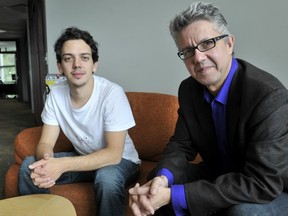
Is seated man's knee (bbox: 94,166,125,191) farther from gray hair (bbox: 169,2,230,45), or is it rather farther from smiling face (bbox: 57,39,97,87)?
gray hair (bbox: 169,2,230,45)

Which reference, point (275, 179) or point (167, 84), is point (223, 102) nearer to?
point (275, 179)

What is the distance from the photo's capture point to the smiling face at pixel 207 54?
107cm

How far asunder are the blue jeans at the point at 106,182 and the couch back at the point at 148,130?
0.29 meters

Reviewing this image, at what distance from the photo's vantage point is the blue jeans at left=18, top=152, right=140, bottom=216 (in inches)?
55.1

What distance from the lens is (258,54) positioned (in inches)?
77.0

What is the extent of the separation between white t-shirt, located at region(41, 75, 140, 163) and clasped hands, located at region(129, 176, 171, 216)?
0.51m

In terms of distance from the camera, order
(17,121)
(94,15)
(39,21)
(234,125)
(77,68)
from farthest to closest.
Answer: (17,121) → (39,21) → (94,15) → (77,68) → (234,125)

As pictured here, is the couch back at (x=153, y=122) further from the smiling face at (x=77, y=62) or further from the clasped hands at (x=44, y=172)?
the clasped hands at (x=44, y=172)

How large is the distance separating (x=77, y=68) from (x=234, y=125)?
915 mm

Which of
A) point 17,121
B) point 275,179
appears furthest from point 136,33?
point 17,121

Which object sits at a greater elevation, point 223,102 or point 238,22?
point 238,22

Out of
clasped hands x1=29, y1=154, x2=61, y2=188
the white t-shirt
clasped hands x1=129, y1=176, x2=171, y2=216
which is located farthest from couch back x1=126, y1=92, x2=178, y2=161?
clasped hands x1=129, y1=176, x2=171, y2=216

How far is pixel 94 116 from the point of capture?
164 centimetres

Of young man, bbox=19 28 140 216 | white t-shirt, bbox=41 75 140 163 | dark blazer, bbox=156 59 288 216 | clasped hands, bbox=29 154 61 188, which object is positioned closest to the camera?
dark blazer, bbox=156 59 288 216
